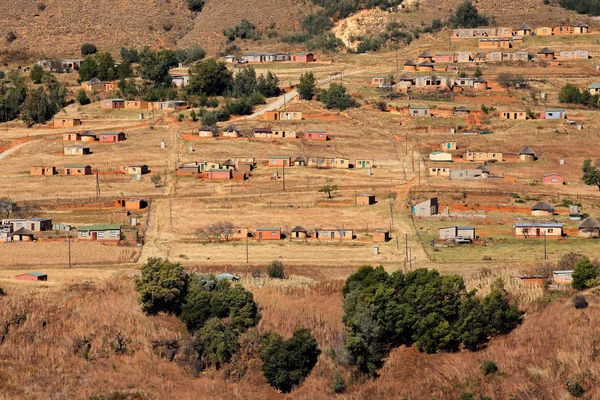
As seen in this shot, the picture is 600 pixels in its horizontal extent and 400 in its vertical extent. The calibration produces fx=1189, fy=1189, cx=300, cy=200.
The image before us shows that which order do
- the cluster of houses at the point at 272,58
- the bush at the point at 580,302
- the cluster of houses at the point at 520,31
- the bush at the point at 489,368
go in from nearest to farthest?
the bush at the point at 489,368 < the bush at the point at 580,302 < the cluster of houses at the point at 520,31 < the cluster of houses at the point at 272,58

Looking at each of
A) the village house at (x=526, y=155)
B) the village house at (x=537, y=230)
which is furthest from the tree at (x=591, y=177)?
the village house at (x=537, y=230)

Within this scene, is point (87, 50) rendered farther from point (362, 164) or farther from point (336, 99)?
point (362, 164)

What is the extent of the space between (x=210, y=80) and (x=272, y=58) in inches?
669

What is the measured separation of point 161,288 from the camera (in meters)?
57.4

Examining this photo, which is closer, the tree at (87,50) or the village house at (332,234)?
the village house at (332,234)

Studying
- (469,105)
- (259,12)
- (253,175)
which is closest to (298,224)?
(253,175)

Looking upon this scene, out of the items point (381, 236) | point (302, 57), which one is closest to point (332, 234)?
point (381, 236)

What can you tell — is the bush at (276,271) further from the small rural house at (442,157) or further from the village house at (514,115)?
the village house at (514,115)

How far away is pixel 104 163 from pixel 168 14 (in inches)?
2741

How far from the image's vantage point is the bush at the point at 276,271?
202ft

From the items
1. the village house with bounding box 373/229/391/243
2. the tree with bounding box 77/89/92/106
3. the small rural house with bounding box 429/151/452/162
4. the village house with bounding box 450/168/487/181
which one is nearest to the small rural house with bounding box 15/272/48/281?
the village house with bounding box 373/229/391/243

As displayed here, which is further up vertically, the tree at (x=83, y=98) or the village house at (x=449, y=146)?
the tree at (x=83, y=98)

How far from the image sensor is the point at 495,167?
8712cm

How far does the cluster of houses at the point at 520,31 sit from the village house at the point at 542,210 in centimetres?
4990
